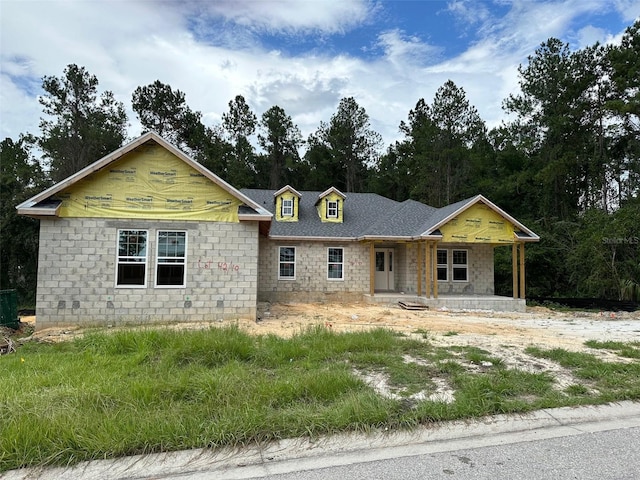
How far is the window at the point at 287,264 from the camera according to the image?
18.0 meters

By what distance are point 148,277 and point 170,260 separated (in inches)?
30.7

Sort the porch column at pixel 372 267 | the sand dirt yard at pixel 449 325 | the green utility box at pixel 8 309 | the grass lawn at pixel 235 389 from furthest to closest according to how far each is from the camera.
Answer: the porch column at pixel 372 267 → the green utility box at pixel 8 309 → the sand dirt yard at pixel 449 325 → the grass lawn at pixel 235 389

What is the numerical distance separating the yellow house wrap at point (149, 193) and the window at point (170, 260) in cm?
66

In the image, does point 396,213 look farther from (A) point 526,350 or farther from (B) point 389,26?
(A) point 526,350

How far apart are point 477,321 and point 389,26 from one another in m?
12.7

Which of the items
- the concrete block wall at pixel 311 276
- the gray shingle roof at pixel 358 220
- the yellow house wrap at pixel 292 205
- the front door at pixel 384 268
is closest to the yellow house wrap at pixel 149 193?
the gray shingle roof at pixel 358 220

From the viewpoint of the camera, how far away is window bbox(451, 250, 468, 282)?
1905 centimetres

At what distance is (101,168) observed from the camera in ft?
35.8

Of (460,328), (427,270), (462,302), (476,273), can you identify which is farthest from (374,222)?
(460,328)

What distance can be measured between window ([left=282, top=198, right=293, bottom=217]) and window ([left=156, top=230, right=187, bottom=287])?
333 inches

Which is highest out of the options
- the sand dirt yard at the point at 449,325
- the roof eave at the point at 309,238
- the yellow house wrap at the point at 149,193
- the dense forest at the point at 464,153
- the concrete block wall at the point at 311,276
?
the dense forest at the point at 464,153

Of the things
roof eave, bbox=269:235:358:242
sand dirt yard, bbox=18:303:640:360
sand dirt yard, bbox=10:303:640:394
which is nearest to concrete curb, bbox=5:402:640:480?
sand dirt yard, bbox=10:303:640:394

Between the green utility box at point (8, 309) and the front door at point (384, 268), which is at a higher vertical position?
the front door at point (384, 268)

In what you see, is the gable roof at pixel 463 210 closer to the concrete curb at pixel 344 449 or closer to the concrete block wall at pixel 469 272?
the concrete block wall at pixel 469 272
